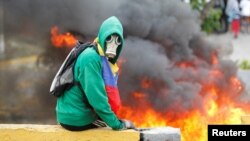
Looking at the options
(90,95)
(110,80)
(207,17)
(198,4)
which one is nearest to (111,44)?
(110,80)

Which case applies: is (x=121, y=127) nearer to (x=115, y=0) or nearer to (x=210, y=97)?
(x=210, y=97)

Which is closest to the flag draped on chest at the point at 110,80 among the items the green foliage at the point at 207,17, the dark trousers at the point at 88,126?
the dark trousers at the point at 88,126

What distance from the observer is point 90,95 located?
17.2 ft

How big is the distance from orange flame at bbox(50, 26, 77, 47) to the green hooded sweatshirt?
538 cm

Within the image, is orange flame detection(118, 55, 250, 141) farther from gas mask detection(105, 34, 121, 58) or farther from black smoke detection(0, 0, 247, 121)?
gas mask detection(105, 34, 121, 58)

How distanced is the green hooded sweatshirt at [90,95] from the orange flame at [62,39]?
17.6 feet

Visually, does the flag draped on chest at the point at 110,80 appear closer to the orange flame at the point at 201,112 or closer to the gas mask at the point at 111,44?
the gas mask at the point at 111,44

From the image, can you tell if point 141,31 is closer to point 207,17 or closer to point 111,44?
point 207,17

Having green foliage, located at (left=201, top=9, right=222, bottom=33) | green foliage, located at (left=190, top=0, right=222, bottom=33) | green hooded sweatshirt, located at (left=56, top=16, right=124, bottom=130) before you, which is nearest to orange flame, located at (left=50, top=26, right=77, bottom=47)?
green foliage, located at (left=190, top=0, right=222, bottom=33)

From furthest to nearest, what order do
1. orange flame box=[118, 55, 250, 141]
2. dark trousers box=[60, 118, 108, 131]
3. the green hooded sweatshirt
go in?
orange flame box=[118, 55, 250, 141] < dark trousers box=[60, 118, 108, 131] < the green hooded sweatshirt

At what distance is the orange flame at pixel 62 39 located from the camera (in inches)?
426

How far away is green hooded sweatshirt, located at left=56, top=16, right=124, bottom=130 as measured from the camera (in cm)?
523

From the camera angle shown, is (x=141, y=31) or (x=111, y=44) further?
(x=141, y=31)

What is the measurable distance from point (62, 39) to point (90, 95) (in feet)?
18.8
